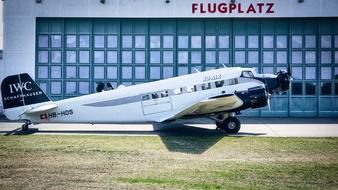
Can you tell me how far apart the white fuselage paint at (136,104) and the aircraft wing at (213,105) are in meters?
0.92

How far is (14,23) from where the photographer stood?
34750mm

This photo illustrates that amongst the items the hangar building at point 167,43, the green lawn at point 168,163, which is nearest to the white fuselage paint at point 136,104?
the green lawn at point 168,163

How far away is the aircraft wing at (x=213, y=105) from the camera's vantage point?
70.2 feet

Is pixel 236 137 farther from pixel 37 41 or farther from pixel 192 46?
pixel 37 41

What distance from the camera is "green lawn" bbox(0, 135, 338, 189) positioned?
38.1 ft

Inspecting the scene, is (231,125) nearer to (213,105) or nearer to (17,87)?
(213,105)

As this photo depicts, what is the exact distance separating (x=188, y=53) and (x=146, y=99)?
12105 mm

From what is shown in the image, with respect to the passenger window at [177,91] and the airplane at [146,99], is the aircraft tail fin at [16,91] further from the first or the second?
the passenger window at [177,91]

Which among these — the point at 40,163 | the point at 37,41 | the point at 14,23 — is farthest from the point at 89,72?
the point at 40,163

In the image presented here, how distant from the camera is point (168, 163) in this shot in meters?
14.5

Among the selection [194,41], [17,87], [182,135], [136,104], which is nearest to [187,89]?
[182,135]

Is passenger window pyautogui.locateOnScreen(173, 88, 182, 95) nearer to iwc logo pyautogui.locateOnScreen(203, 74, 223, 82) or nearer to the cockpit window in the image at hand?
iwc logo pyautogui.locateOnScreen(203, 74, 223, 82)

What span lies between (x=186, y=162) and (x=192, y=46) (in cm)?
2111

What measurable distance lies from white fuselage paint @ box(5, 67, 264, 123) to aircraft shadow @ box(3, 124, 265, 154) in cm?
77
